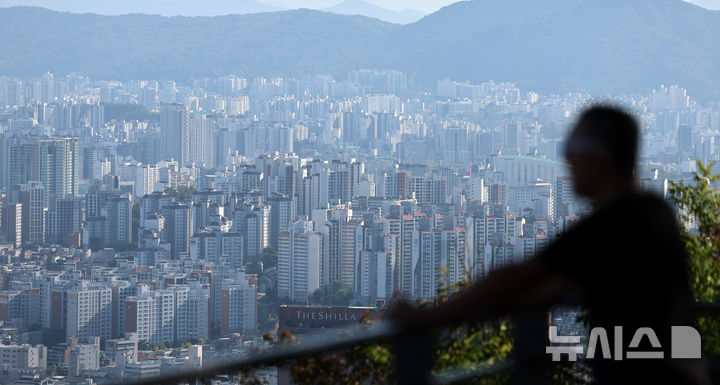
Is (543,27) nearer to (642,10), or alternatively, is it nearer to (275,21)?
(642,10)

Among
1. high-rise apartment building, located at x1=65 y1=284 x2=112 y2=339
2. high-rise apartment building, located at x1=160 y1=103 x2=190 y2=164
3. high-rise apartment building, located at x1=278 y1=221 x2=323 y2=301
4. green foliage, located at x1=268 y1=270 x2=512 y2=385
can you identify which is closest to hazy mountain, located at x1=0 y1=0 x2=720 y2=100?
high-rise apartment building, located at x1=160 y1=103 x2=190 y2=164

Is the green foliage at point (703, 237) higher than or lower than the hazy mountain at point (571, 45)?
lower

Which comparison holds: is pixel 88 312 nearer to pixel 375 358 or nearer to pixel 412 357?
pixel 375 358

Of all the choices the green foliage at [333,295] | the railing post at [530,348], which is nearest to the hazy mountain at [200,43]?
the green foliage at [333,295]

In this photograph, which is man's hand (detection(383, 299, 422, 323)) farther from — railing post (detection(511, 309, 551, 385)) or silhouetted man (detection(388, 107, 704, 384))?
railing post (detection(511, 309, 551, 385))

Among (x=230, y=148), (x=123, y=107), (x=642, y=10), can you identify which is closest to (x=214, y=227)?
(x=230, y=148)

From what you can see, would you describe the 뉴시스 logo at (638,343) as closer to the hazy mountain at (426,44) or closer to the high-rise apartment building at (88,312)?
the high-rise apartment building at (88,312)
